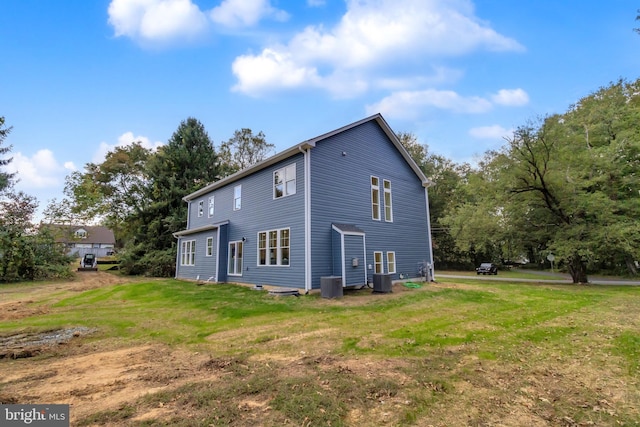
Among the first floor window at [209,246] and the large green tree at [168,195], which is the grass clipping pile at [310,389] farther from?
the large green tree at [168,195]

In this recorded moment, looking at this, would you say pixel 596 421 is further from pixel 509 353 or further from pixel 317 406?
pixel 317 406

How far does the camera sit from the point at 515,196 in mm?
18906

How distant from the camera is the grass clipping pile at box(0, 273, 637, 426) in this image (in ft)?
8.94

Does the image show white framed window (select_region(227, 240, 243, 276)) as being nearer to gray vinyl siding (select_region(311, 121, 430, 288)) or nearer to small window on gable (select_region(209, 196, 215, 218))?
small window on gable (select_region(209, 196, 215, 218))

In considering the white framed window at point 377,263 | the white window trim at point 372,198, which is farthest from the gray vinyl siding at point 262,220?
the white window trim at point 372,198

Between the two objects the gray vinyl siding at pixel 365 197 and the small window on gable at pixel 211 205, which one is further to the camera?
the small window on gable at pixel 211 205

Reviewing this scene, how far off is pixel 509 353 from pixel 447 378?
5.72 feet

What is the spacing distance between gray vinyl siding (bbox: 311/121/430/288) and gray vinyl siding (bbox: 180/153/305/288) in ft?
2.22

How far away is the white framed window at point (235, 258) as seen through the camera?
1459 cm

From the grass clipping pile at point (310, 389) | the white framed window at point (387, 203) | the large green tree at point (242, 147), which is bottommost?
the grass clipping pile at point (310, 389)

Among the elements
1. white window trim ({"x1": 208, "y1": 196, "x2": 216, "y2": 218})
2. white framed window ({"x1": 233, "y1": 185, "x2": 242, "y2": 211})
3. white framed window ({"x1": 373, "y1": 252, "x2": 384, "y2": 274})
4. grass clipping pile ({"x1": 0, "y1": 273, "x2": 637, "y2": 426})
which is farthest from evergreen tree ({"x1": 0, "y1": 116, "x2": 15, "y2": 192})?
white framed window ({"x1": 373, "y1": 252, "x2": 384, "y2": 274})

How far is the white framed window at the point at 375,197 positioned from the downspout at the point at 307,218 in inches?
147

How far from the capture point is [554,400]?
3.10 m

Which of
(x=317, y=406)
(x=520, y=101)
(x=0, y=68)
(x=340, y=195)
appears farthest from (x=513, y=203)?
(x=0, y=68)
